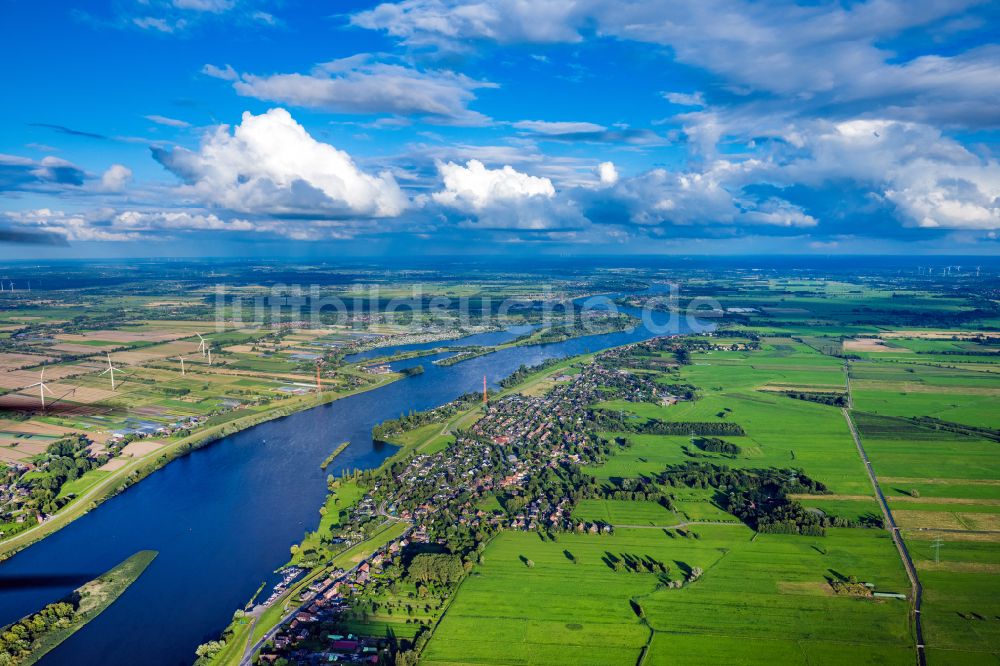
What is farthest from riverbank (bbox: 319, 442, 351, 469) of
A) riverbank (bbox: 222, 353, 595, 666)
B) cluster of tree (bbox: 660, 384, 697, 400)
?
cluster of tree (bbox: 660, 384, 697, 400)

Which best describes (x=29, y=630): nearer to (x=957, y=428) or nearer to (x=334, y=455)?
(x=334, y=455)

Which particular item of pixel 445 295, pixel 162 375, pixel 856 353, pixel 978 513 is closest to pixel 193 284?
pixel 445 295

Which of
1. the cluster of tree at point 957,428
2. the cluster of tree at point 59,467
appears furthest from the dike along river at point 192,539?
the cluster of tree at point 957,428

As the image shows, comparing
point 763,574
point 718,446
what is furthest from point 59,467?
point 718,446

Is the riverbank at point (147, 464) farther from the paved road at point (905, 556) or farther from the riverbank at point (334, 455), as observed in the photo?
the paved road at point (905, 556)

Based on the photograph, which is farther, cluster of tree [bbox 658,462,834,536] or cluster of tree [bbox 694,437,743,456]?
cluster of tree [bbox 694,437,743,456]

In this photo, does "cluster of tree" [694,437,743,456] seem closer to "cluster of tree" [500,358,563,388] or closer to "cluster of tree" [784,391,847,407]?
"cluster of tree" [784,391,847,407]

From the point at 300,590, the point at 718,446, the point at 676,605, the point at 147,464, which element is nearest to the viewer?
the point at 676,605

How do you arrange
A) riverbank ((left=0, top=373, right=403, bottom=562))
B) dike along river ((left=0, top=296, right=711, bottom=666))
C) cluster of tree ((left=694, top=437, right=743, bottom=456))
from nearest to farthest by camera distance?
dike along river ((left=0, top=296, right=711, bottom=666)) < riverbank ((left=0, top=373, right=403, bottom=562)) < cluster of tree ((left=694, top=437, right=743, bottom=456))
